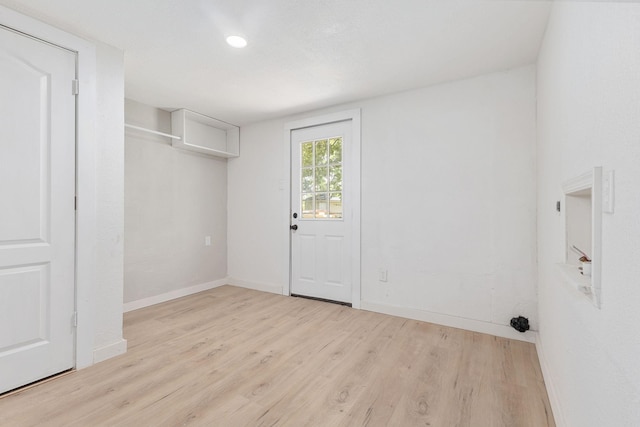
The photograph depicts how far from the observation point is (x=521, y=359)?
2.14 metres

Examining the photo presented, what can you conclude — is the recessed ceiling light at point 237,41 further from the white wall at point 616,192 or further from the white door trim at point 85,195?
the white wall at point 616,192

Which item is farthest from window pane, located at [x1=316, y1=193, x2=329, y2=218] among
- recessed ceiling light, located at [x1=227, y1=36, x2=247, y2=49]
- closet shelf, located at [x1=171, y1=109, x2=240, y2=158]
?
recessed ceiling light, located at [x1=227, y1=36, x2=247, y2=49]

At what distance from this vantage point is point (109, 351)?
2162 millimetres

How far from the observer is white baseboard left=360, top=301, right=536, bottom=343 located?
2467 millimetres

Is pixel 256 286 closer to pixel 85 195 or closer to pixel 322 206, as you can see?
pixel 322 206

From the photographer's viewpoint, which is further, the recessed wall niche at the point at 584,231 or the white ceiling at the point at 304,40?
the white ceiling at the point at 304,40

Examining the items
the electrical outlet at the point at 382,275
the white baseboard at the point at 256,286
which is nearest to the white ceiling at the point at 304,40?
the electrical outlet at the point at 382,275

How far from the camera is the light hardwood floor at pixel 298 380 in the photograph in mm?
1551

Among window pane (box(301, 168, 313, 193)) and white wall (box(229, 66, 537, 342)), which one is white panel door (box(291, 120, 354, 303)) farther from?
white wall (box(229, 66, 537, 342))

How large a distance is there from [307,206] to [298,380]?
220 centimetres

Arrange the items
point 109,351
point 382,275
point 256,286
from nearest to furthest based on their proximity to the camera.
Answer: point 109,351 → point 382,275 → point 256,286

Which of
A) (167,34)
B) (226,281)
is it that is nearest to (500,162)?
(167,34)

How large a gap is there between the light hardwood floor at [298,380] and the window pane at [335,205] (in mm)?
1252

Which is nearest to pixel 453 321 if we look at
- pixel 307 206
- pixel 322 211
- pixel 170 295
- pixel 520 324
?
pixel 520 324
